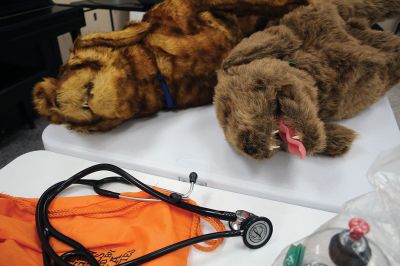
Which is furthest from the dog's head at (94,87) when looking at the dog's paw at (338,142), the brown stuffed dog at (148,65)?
the dog's paw at (338,142)

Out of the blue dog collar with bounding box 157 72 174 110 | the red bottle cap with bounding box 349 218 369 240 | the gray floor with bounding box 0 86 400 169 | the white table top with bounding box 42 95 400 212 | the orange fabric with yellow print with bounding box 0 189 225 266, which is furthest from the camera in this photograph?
the gray floor with bounding box 0 86 400 169

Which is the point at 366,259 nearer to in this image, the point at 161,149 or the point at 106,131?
the point at 161,149

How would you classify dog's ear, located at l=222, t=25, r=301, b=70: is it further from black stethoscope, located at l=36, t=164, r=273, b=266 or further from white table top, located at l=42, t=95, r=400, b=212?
black stethoscope, located at l=36, t=164, r=273, b=266

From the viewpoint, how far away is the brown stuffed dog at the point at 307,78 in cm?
43

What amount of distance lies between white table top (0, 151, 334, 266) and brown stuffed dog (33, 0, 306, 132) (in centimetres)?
9

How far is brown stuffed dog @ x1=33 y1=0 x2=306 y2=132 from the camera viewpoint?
52cm

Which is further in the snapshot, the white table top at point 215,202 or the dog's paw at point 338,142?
the dog's paw at point 338,142

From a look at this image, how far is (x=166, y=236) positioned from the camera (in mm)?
395

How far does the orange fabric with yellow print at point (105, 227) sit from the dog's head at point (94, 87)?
6.2 inches

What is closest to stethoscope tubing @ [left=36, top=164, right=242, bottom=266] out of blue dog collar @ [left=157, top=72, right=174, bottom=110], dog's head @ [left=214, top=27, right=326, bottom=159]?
dog's head @ [left=214, top=27, right=326, bottom=159]

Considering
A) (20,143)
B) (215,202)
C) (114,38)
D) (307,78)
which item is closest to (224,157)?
(215,202)

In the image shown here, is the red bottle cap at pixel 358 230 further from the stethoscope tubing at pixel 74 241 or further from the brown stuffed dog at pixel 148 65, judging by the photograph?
the brown stuffed dog at pixel 148 65

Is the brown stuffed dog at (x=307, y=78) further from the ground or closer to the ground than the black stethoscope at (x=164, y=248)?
further from the ground

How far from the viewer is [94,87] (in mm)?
508
